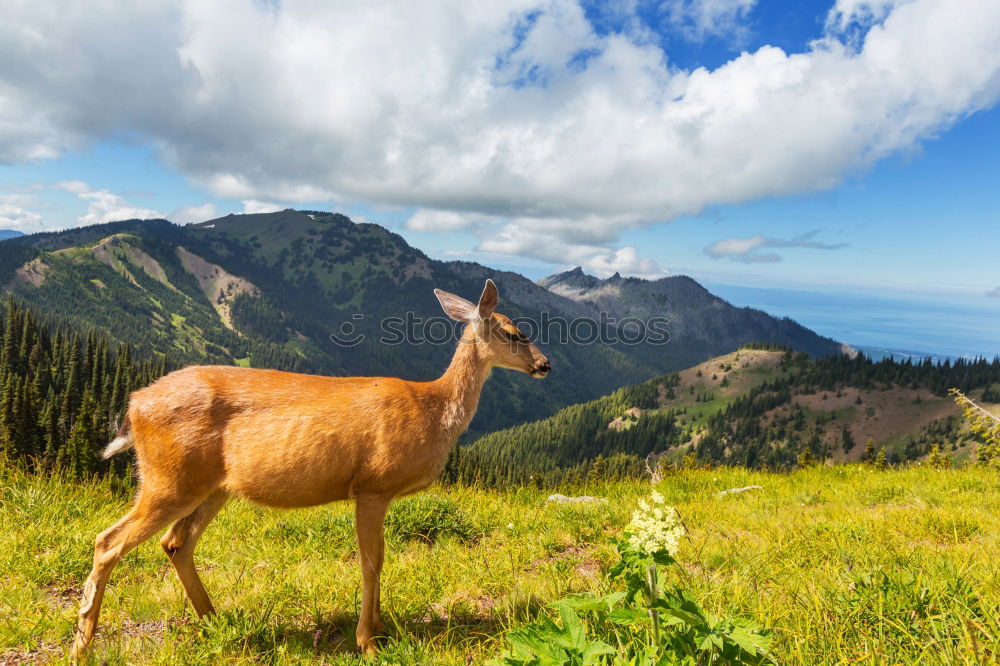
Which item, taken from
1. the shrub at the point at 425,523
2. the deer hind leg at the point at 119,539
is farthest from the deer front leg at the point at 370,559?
the shrub at the point at 425,523

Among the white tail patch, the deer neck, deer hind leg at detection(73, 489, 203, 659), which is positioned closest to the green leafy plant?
the deer neck

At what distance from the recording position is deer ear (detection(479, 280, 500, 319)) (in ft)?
18.8

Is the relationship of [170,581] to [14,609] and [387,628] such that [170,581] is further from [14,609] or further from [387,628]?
[387,628]

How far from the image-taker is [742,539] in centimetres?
715

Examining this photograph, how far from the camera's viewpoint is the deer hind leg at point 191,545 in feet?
17.1

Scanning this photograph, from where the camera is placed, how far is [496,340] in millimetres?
6141

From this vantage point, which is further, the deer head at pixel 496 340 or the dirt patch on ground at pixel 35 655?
the deer head at pixel 496 340

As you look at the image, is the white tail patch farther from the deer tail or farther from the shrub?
the shrub

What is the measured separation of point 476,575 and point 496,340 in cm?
284

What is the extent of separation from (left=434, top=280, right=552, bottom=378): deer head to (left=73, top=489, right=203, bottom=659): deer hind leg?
348 cm

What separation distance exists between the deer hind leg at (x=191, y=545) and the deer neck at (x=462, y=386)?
2.53 m

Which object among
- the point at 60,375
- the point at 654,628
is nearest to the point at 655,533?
the point at 654,628

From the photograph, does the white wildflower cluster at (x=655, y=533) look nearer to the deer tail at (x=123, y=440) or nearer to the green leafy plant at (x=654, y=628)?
the green leafy plant at (x=654, y=628)

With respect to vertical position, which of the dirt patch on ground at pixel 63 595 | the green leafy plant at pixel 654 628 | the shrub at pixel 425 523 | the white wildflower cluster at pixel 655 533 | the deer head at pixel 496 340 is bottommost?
the dirt patch on ground at pixel 63 595
